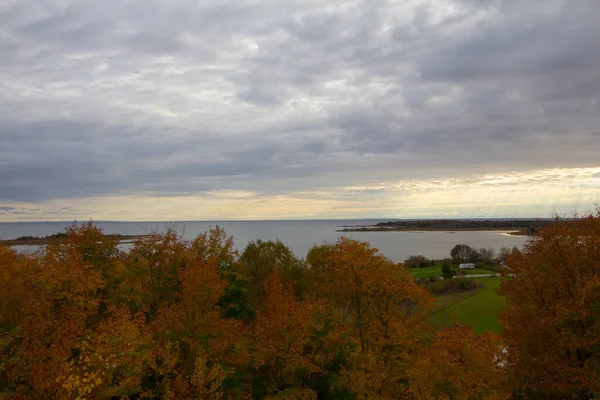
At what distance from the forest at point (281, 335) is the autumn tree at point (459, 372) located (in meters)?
0.10

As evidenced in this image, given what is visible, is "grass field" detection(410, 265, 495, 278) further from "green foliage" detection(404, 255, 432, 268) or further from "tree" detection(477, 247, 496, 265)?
"tree" detection(477, 247, 496, 265)

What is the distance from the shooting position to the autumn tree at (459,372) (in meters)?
24.8

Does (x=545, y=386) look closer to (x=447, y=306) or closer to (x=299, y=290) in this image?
(x=299, y=290)

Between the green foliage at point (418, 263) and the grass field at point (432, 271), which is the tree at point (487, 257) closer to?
the grass field at point (432, 271)

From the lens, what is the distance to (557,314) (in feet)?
73.0

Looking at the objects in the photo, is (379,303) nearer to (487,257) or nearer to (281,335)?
(281,335)

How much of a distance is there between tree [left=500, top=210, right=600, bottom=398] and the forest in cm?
8

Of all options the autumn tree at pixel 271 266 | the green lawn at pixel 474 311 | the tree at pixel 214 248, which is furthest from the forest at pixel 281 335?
the green lawn at pixel 474 311

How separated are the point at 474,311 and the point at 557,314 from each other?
4138 cm

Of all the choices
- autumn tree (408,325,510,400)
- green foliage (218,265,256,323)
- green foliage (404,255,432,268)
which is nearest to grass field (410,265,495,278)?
green foliage (404,255,432,268)

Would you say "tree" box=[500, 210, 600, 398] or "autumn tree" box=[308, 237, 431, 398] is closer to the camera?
"tree" box=[500, 210, 600, 398]

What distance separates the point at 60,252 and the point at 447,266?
237ft

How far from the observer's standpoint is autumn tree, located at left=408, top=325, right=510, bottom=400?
81.2 feet

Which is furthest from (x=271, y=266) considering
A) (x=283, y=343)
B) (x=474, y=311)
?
(x=474, y=311)
